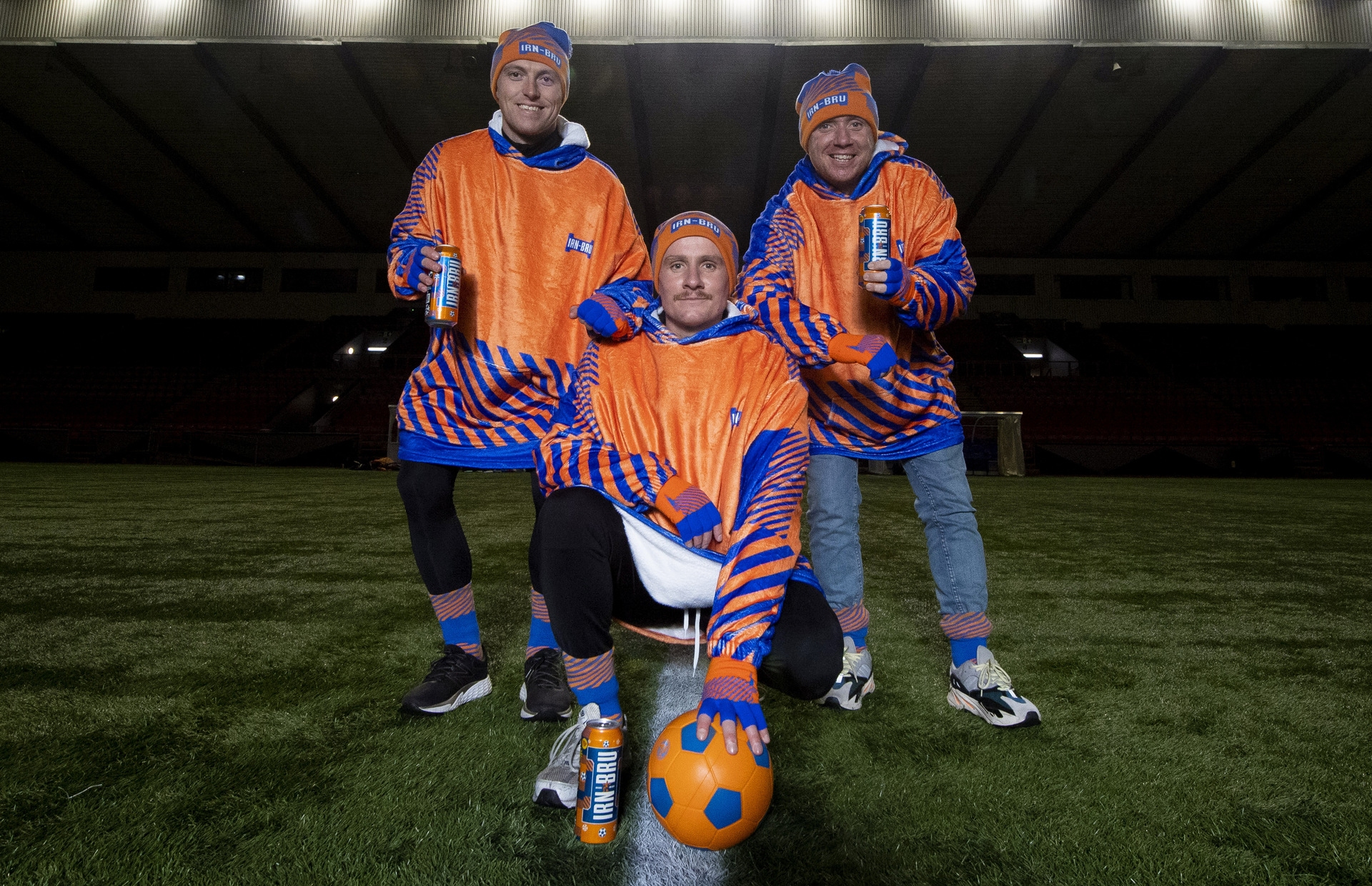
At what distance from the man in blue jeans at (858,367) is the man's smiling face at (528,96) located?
586 millimetres

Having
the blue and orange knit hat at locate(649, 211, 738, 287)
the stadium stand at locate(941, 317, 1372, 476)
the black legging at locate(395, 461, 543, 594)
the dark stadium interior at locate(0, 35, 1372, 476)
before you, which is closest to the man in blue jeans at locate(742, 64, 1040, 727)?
the blue and orange knit hat at locate(649, 211, 738, 287)

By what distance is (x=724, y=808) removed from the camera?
104cm

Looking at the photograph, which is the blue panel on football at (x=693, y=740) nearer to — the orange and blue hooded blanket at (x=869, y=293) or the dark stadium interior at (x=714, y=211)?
the orange and blue hooded blanket at (x=869, y=293)

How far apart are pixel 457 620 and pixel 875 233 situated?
136cm

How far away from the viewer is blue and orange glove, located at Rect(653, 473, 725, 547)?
1.25m

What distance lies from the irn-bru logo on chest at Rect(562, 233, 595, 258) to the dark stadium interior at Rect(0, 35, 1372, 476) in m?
10.2

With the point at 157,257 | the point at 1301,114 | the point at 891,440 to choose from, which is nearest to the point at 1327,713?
the point at 891,440

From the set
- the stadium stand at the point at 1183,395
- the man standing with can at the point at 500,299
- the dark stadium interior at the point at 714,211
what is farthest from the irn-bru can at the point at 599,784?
the stadium stand at the point at 1183,395

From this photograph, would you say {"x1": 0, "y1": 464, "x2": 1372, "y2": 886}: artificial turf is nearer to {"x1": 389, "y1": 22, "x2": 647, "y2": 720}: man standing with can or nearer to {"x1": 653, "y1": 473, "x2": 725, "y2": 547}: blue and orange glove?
{"x1": 389, "y1": 22, "x2": 647, "y2": 720}: man standing with can

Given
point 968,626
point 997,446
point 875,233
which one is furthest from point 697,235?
point 997,446

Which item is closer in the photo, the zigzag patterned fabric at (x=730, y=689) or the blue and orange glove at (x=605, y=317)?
the zigzag patterned fabric at (x=730, y=689)

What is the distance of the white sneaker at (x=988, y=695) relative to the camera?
1.57 metres

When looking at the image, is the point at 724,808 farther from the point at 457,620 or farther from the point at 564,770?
the point at 457,620

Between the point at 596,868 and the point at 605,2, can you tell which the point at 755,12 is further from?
the point at 596,868
